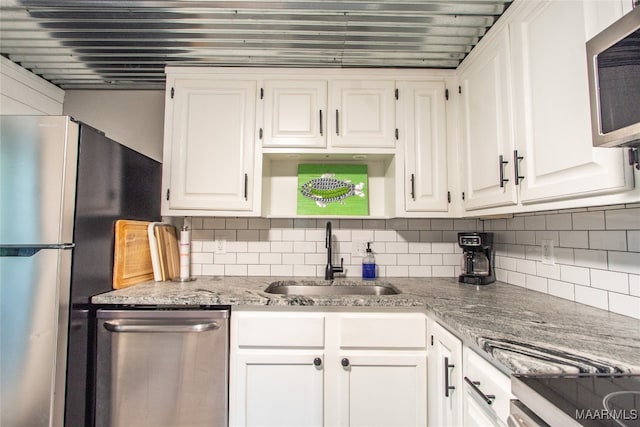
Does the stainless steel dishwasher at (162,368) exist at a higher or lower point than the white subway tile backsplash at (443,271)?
lower

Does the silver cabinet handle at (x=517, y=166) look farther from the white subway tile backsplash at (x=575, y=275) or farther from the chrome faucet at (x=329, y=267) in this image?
the chrome faucet at (x=329, y=267)

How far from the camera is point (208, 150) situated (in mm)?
1844

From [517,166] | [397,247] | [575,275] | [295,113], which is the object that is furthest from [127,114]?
[575,275]

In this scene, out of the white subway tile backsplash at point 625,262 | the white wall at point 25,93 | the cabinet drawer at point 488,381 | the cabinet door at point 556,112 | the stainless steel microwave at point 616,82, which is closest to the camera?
the stainless steel microwave at point 616,82

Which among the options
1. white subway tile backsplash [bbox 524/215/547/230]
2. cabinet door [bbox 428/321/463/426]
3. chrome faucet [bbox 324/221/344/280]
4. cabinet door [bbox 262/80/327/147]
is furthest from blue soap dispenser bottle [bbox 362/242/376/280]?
white subway tile backsplash [bbox 524/215/547/230]

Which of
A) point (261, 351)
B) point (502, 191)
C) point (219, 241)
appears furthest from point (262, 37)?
point (261, 351)

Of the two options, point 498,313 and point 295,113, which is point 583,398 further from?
point 295,113

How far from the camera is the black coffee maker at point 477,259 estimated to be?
1769mm

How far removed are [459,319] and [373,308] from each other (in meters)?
0.47

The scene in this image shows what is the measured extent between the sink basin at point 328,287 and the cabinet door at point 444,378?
0.52m

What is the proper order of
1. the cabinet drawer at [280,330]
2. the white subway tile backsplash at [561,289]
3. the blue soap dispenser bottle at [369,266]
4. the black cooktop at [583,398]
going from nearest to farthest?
the black cooktop at [583,398]
the white subway tile backsplash at [561,289]
the cabinet drawer at [280,330]
the blue soap dispenser bottle at [369,266]

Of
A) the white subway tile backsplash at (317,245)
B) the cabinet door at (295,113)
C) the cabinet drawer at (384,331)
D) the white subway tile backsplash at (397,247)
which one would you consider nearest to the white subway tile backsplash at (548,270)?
the white subway tile backsplash at (317,245)

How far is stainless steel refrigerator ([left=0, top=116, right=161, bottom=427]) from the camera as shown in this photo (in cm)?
125

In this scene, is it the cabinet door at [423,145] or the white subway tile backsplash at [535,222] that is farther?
the cabinet door at [423,145]
